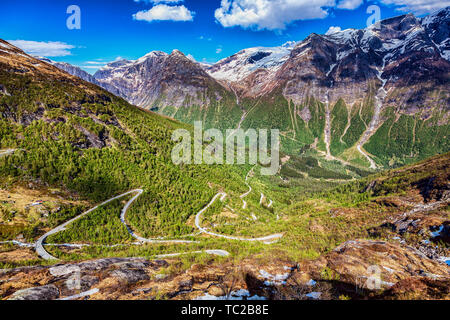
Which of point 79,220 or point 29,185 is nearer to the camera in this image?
point 79,220

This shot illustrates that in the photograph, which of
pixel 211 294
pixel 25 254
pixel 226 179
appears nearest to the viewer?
pixel 211 294

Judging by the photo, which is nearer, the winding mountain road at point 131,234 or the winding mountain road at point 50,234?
the winding mountain road at point 50,234

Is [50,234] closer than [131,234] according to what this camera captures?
Yes

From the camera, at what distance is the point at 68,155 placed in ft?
197

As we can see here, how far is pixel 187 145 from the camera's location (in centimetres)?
10100

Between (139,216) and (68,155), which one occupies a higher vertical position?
(68,155)

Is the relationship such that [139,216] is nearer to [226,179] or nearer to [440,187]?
[226,179]

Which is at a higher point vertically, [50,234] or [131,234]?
[50,234]

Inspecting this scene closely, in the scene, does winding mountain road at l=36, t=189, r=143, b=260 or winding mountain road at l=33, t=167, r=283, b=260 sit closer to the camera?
winding mountain road at l=36, t=189, r=143, b=260
